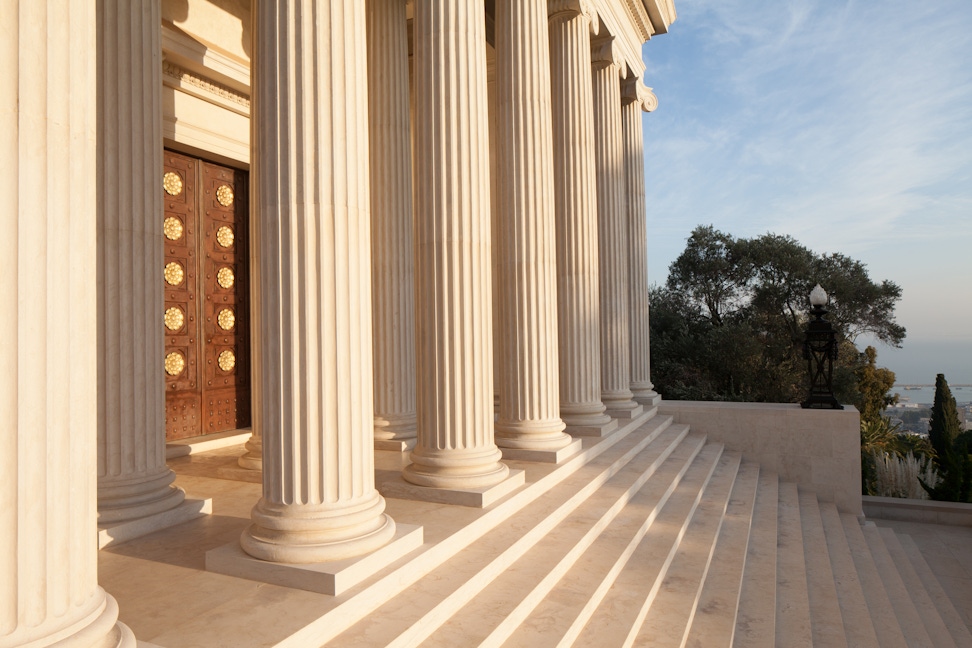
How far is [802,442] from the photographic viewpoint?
2616cm

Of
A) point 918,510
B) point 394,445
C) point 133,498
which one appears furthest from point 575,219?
point 918,510

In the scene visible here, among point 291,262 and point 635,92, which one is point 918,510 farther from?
point 291,262

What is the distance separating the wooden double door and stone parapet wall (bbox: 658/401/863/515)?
19485 mm

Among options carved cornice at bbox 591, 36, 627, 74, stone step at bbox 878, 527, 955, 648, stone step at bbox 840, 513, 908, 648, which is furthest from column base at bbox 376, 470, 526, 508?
carved cornice at bbox 591, 36, 627, 74

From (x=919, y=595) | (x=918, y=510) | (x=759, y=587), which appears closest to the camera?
(x=759, y=587)

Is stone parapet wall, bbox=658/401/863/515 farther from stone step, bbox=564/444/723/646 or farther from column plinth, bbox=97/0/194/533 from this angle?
column plinth, bbox=97/0/194/533
